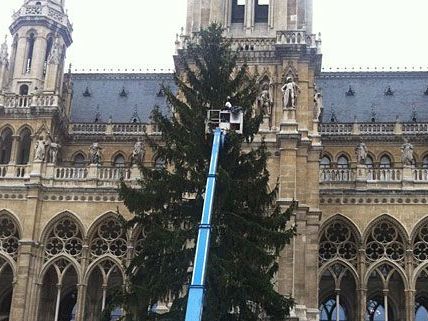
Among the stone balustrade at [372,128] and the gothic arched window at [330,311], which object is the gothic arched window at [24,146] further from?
the gothic arched window at [330,311]

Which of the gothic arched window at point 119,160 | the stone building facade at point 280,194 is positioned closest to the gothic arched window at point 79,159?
the stone building facade at point 280,194

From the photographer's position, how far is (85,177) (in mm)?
34406

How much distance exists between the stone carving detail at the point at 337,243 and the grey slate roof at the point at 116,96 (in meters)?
13.1

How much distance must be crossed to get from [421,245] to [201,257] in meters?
16.2

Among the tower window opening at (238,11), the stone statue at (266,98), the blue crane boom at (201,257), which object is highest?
the tower window opening at (238,11)

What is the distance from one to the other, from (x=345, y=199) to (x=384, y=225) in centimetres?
181

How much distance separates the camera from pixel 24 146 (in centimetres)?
3731

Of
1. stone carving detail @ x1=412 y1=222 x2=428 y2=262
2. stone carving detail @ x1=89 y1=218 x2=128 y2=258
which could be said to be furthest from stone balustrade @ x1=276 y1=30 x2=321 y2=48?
stone carving detail @ x1=89 y1=218 x2=128 y2=258

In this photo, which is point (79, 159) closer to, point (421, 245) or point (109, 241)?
point (109, 241)

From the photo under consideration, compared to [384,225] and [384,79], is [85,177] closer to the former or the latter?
[384,225]

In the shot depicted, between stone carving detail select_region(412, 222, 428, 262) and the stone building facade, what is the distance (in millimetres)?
39

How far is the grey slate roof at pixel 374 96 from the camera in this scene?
41.2m

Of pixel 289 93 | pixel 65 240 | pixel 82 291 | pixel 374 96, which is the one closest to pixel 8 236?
pixel 65 240

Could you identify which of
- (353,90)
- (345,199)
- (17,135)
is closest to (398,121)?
(353,90)
